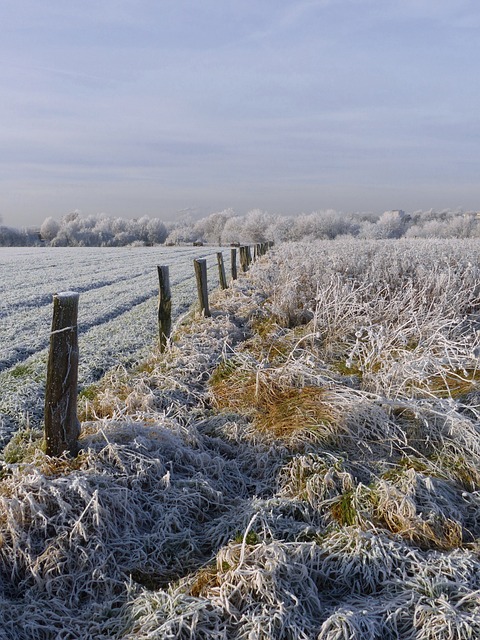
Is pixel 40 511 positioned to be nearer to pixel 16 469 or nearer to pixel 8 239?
pixel 16 469

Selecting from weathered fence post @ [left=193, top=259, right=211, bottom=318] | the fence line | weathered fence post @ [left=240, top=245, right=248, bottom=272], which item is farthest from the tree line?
the fence line

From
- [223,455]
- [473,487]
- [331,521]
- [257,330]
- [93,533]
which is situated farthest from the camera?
[257,330]

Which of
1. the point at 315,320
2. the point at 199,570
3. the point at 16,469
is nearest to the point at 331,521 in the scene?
the point at 199,570

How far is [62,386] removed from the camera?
4348mm

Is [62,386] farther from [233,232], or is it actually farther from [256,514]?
[233,232]

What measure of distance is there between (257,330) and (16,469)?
6.05 metres

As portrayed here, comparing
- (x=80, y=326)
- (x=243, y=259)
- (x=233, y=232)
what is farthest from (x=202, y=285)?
(x=233, y=232)

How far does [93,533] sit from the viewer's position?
3.64m

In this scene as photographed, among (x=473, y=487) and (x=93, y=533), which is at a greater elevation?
(x=93, y=533)

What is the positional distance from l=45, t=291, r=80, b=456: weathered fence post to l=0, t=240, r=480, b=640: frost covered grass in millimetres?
170

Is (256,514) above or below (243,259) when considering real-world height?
above

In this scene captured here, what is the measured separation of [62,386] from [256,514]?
185 cm

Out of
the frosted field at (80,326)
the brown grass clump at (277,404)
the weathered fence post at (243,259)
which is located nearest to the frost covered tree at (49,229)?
the frosted field at (80,326)

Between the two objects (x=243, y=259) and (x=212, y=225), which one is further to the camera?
(x=212, y=225)
